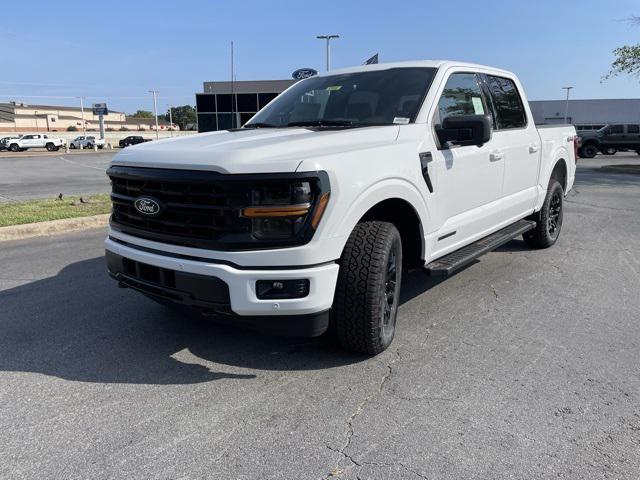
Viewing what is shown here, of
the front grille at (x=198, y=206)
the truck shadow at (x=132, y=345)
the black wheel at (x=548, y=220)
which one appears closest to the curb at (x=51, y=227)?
the truck shadow at (x=132, y=345)

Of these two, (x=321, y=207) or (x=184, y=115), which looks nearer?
(x=321, y=207)

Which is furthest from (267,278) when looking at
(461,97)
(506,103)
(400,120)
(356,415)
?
(506,103)

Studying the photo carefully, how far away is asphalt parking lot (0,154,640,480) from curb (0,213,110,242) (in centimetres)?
266

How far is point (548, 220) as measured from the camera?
6.80 meters

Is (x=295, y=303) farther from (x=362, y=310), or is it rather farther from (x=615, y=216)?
(x=615, y=216)

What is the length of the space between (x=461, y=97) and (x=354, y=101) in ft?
3.13

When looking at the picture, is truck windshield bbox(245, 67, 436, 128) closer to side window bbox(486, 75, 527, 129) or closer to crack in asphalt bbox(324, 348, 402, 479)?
side window bbox(486, 75, 527, 129)

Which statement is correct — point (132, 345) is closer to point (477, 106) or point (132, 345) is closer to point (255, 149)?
point (255, 149)

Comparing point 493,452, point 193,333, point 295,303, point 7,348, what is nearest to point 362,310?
point 295,303

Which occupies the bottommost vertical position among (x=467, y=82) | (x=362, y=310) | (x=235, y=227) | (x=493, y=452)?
(x=493, y=452)

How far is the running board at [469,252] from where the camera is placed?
4055 millimetres

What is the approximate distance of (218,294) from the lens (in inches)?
123

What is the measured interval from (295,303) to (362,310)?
480 millimetres

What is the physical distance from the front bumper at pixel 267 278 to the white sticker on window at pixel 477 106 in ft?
8.37
